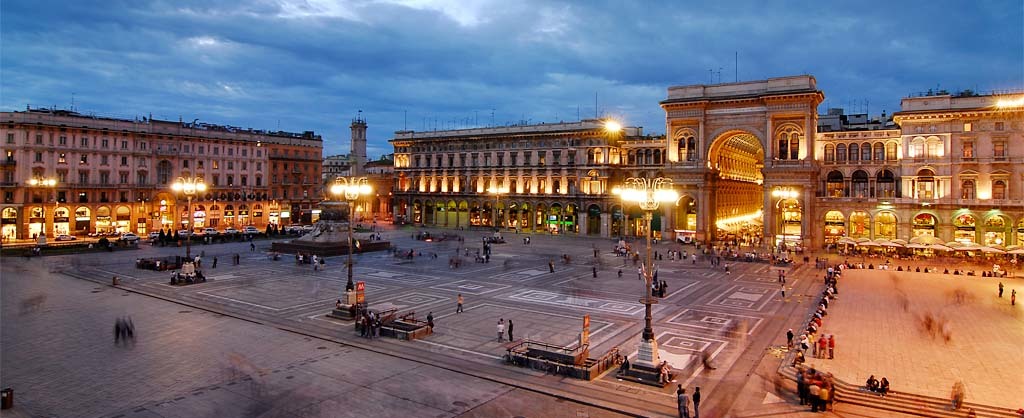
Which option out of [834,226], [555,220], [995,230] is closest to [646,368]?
[995,230]

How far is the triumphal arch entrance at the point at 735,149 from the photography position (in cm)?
6650

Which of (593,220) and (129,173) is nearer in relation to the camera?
(129,173)

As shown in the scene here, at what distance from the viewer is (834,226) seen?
222 ft

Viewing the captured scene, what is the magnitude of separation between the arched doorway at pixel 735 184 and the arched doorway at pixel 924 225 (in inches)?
450

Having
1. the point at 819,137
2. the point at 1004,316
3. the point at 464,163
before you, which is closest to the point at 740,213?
the point at 819,137

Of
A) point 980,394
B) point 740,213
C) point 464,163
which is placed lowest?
point 980,394

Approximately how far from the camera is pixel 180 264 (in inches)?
1913

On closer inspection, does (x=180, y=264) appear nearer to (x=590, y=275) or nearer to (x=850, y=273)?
(x=590, y=275)

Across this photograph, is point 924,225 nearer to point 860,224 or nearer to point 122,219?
point 860,224

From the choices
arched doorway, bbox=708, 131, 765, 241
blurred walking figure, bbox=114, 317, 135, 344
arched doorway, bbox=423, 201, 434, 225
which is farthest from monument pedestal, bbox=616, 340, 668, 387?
arched doorway, bbox=423, 201, 434, 225

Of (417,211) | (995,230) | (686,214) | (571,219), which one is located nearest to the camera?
(995,230)

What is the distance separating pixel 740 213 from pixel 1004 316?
200 feet

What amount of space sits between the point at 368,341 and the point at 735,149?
7220 cm

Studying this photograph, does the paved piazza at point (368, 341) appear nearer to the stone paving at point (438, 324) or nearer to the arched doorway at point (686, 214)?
the stone paving at point (438, 324)
